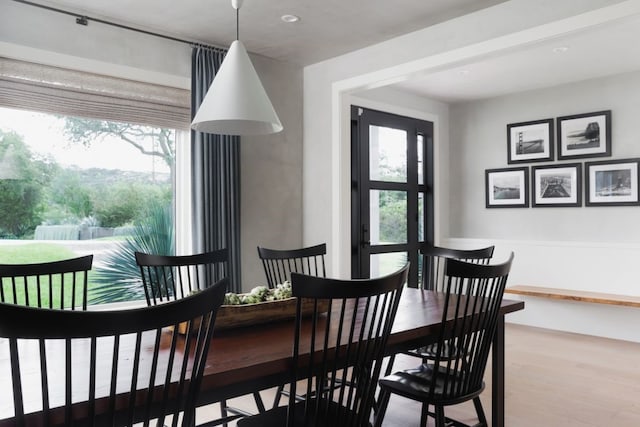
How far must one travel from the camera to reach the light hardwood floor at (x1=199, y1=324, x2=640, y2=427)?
304 centimetres

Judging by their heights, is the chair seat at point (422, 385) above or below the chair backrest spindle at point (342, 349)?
below

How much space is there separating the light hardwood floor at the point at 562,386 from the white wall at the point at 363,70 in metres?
1.38

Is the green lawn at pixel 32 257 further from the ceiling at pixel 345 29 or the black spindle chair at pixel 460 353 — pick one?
the black spindle chair at pixel 460 353

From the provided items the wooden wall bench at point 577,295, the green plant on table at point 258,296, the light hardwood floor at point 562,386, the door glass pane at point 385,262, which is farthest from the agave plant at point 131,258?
the wooden wall bench at point 577,295

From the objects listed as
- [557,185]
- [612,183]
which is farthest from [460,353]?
[557,185]

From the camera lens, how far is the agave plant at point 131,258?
3.78m

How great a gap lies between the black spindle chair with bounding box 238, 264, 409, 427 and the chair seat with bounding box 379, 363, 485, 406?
0.43 m

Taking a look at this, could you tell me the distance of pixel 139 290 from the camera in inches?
156

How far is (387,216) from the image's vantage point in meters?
5.60

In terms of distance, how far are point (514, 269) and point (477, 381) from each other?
3.73 metres

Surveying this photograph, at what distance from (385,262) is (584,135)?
93.8 inches

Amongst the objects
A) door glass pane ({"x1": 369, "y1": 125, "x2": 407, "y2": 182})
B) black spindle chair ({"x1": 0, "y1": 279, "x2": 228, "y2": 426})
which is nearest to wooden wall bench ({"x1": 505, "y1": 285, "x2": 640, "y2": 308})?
door glass pane ({"x1": 369, "y1": 125, "x2": 407, "y2": 182})

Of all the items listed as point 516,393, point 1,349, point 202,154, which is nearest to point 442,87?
point 202,154

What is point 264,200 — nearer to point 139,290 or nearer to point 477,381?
point 139,290
